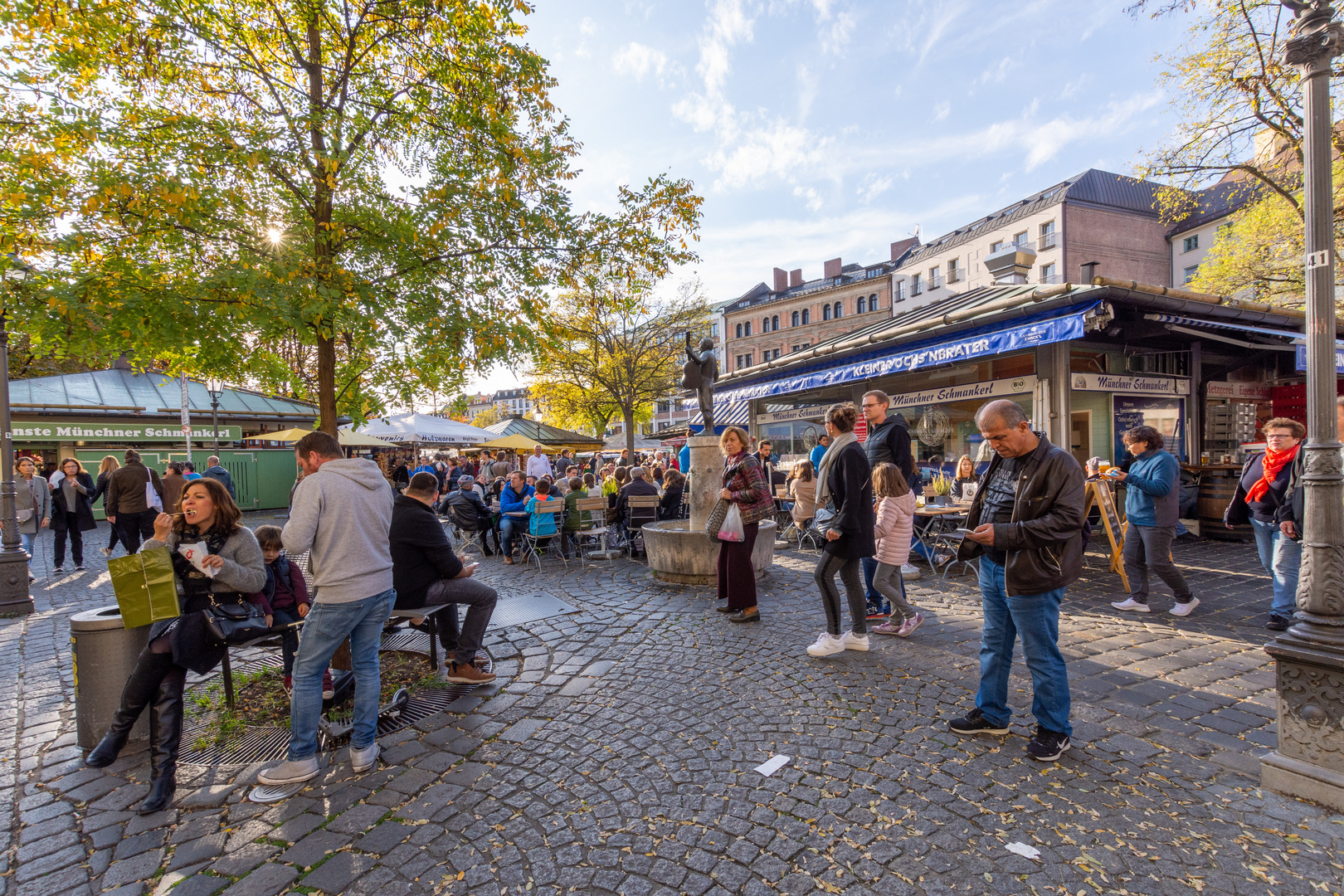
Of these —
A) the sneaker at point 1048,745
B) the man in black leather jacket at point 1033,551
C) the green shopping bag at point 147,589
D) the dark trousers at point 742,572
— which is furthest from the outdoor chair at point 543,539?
the sneaker at point 1048,745

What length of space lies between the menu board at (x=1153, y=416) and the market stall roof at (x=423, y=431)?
17.3 m

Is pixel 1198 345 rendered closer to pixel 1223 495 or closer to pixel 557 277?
pixel 1223 495

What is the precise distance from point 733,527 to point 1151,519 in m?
3.83

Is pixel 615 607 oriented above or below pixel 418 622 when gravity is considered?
below

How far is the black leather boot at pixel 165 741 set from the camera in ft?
9.25

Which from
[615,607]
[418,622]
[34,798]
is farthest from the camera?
[615,607]

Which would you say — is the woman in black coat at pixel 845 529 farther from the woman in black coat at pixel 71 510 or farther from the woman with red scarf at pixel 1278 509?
the woman in black coat at pixel 71 510

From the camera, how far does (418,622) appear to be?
445 centimetres

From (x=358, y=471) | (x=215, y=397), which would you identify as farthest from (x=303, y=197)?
(x=215, y=397)

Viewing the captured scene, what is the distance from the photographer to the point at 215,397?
53.2 feet

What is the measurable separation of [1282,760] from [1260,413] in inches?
501

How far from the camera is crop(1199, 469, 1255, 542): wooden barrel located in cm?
909

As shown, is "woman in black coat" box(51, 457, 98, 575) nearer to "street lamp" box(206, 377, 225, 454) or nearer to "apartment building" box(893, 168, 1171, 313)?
"street lamp" box(206, 377, 225, 454)

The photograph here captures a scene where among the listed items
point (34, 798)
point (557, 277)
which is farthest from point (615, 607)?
point (34, 798)
